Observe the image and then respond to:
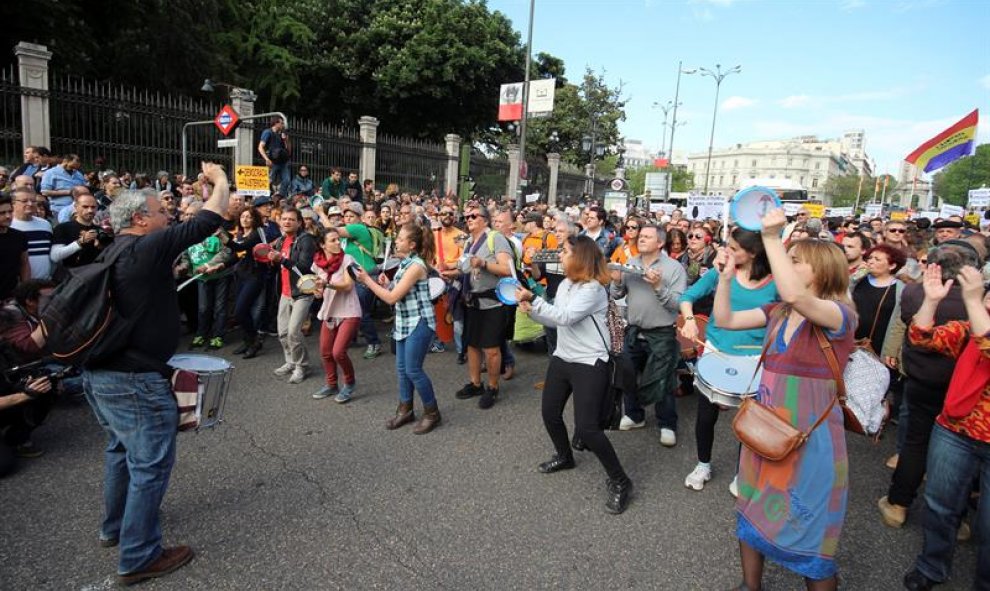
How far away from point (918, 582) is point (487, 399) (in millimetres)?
3434

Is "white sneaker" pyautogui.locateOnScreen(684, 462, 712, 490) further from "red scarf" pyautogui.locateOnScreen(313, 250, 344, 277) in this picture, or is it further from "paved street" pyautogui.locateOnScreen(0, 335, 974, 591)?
"red scarf" pyautogui.locateOnScreen(313, 250, 344, 277)

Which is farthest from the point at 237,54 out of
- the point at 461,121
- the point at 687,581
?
the point at 687,581

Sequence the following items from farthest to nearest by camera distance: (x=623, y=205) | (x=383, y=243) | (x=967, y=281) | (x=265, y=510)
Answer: (x=623, y=205) → (x=383, y=243) → (x=265, y=510) → (x=967, y=281)

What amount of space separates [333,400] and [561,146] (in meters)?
30.1

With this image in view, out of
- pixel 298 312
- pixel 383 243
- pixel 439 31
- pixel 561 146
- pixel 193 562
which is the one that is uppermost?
pixel 439 31

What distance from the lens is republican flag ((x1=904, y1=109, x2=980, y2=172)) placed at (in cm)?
1331

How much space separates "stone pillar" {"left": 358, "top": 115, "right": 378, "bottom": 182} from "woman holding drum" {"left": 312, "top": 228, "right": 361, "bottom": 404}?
483 inches

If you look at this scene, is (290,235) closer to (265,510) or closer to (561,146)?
(265,510)

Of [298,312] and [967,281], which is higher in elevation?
[967,281]

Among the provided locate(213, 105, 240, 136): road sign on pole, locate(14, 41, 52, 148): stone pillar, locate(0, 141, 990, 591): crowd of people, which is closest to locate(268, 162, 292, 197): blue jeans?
locate(213, 105, 240, 136): road sign on pole

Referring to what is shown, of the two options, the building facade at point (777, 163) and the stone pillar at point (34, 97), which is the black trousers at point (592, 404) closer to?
the stone pillar at point (34, 97)

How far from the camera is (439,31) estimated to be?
83.0 ft

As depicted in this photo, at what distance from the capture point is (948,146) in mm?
13852

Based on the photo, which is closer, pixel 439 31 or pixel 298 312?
pixel 298 312
